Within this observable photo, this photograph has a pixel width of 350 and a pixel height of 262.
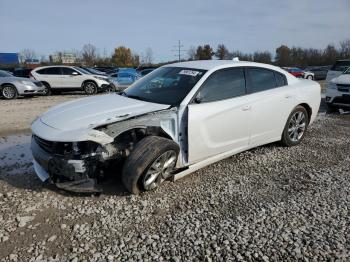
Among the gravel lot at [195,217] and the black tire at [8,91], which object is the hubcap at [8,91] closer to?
the black tire at [8,91]

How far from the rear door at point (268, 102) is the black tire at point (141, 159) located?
168 centimetres

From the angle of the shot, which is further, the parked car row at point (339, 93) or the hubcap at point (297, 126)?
the parked car row at point (339, 93)

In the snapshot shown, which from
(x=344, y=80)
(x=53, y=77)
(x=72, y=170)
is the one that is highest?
(x=344, y=80)

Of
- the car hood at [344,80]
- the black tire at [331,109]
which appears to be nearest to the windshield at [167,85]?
the car hood at [344,80]

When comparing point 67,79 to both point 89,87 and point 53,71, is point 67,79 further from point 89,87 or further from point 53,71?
point 89,87

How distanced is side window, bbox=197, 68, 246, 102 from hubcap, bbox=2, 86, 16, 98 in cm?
1217

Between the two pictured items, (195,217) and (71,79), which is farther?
(71,79)

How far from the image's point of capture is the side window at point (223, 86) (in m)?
4.32

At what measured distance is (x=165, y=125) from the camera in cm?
397

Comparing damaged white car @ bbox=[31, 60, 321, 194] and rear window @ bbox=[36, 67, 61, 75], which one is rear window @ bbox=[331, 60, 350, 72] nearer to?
damaged white car @ bbox=[31, 60, 321, 194]

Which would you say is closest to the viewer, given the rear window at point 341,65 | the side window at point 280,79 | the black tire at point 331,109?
the side window at point 280,79

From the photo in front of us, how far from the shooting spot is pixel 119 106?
4148 mm

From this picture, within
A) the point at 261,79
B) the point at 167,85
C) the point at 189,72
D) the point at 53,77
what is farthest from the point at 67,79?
the point at 261,79

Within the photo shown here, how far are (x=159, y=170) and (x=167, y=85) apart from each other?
1.39 metres
